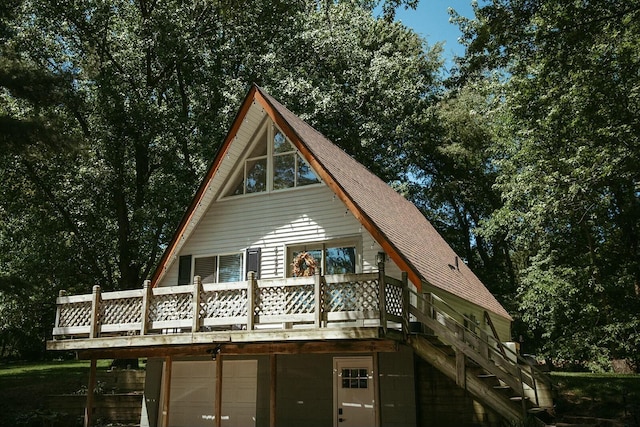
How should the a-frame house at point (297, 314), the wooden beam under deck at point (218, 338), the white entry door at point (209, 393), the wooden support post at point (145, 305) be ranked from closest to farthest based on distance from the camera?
the wooden beam under deck at point (218, 338) < the a-frame house at point (297, 314) < the wooden support post at point (145, 305) < the white entry door at point (209, 393)

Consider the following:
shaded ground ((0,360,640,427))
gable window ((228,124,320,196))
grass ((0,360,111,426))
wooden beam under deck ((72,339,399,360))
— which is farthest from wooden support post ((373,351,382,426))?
grass ((0,360,111,426))

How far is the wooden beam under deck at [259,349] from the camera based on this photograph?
41.1 ft

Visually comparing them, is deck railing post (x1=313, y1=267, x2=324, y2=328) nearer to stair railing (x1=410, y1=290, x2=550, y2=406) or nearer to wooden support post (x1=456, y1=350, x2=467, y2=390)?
stair railing (x1=410, y1=290, x2=550, y2=406)

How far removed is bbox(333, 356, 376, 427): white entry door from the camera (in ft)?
46.4

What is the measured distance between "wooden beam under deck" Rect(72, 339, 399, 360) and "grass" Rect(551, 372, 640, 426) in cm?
572

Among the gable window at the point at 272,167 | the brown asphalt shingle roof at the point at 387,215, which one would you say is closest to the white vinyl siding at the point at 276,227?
the gable window at the point at 272,167

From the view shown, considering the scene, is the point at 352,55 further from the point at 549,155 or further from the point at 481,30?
the point at 481,30

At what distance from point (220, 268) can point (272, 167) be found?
3.40 m

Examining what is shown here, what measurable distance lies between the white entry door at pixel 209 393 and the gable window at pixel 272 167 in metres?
5.11

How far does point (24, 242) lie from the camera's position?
25.2m

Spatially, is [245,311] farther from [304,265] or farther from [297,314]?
[304,265]

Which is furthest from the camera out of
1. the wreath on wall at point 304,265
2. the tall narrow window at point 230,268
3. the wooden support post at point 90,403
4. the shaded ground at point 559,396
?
the tall narrow window at point 230,268

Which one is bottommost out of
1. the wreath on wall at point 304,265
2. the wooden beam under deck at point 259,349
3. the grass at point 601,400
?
the grass at point 601,400

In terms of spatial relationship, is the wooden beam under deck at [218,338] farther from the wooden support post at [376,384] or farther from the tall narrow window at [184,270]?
the tall narrow window at [184,270]
